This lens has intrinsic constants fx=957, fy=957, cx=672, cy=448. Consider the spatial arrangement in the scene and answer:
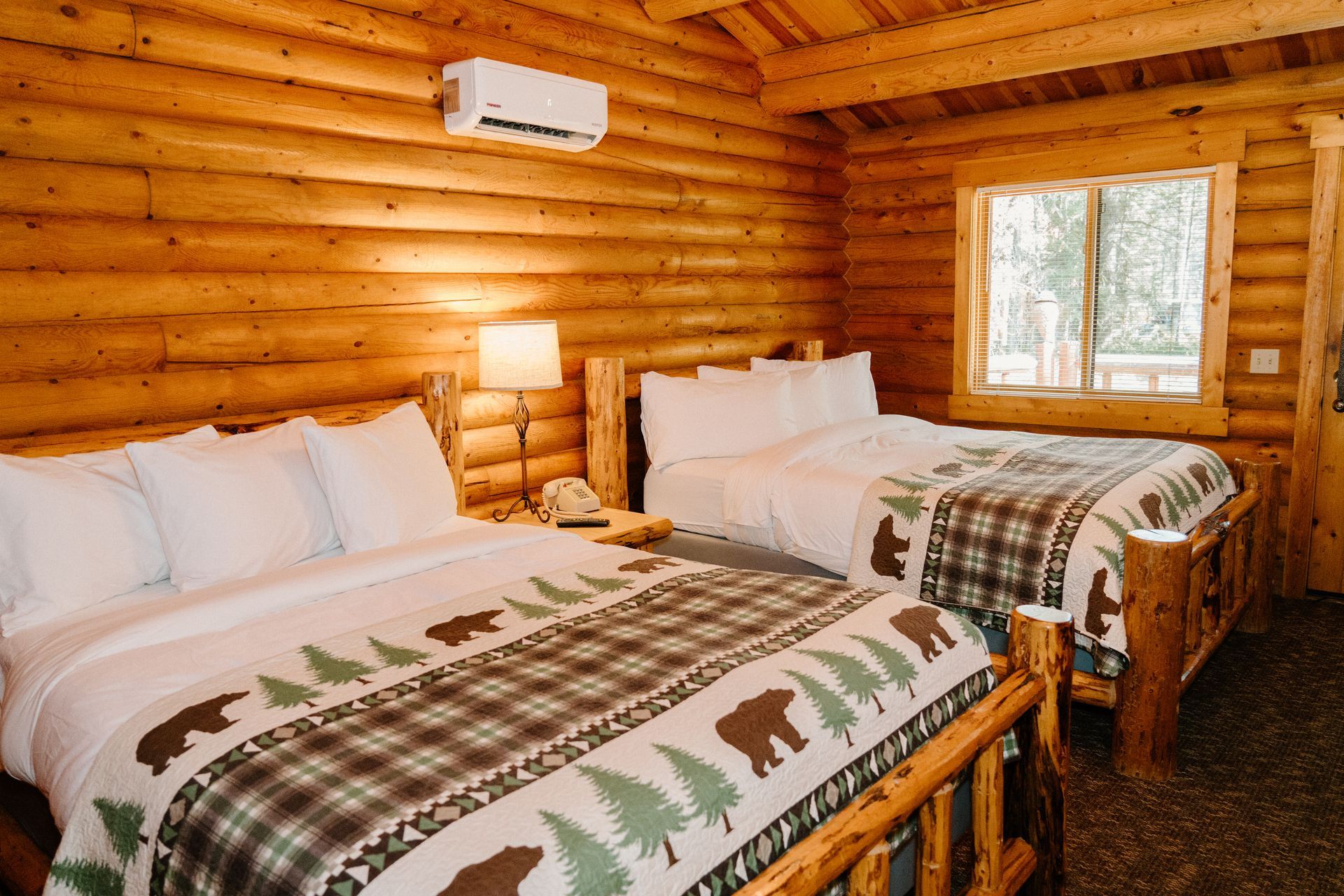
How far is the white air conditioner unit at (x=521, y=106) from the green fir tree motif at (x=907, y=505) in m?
1.92

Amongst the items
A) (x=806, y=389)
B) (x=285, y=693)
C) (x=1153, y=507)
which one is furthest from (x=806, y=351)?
(x=285, y=693)

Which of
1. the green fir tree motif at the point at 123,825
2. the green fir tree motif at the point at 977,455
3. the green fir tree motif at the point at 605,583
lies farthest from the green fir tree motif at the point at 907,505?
the green fir tree motif at the point at 123,825

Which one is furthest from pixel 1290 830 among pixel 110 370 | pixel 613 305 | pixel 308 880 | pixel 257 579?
pixel 110 370

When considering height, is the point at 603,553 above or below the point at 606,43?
below

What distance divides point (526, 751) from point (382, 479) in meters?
1.50

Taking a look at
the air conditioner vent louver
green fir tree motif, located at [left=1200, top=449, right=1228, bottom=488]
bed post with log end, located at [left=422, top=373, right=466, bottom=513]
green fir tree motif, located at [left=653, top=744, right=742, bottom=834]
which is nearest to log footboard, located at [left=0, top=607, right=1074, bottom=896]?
green fir tree motif, located at [left=653, top=744, right=742, bottom=834]

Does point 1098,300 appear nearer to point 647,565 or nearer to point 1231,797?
point 1231,797

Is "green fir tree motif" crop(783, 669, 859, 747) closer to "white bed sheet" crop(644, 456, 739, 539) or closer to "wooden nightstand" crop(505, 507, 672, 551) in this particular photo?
Result: "wooden nightstand" crop(505, 507, 672, 551)

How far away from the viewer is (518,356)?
3.57m

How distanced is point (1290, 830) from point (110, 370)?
3.56 meters

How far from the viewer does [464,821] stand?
1.37 m

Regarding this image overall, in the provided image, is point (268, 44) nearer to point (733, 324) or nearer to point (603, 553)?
point (603, 553)

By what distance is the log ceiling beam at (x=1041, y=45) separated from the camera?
147 inches

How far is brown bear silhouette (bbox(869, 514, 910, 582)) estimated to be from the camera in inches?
133
